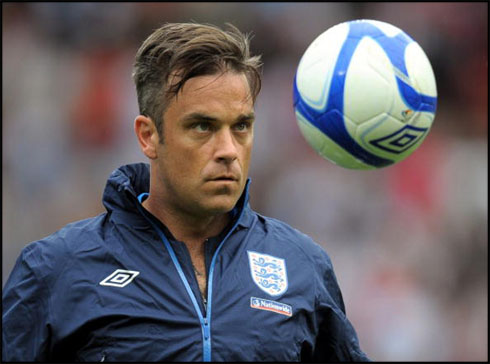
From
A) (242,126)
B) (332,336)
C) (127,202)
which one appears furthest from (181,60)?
(332,336)

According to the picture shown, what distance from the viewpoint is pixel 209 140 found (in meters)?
3.68

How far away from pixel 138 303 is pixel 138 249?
0.26 m

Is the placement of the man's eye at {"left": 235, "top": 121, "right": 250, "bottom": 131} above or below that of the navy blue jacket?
above

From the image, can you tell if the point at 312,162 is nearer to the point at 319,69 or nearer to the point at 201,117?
the point at 319,69

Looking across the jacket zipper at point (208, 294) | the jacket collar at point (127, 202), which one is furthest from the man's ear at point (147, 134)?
the jacket zipper at point (208, 294)

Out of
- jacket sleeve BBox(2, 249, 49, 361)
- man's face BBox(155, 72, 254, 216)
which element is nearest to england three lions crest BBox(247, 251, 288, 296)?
man's face BBox(155, 72, 254, 216)

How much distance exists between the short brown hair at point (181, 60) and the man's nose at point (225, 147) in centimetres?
27

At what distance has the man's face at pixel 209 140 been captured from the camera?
12.0 feet

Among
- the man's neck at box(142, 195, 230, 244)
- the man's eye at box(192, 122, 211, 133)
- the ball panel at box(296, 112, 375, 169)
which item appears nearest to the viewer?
the man's eye at box(192, 122, 211, 133)

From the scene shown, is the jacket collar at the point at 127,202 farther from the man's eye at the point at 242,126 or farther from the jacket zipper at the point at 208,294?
the man's eye at the point at 242,126

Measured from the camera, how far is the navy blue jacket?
11.4 ft

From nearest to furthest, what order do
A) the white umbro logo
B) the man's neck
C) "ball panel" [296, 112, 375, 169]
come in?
the white umbro logo → the man's neck → "ball panel" [296, 112, 375, 169]

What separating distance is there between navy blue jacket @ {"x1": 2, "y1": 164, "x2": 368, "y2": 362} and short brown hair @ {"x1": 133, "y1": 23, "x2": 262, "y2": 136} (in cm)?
38

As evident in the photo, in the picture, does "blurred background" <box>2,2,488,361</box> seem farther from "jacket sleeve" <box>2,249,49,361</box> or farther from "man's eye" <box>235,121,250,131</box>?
"jacket sleeve" <box>2,249,49,361</box>
